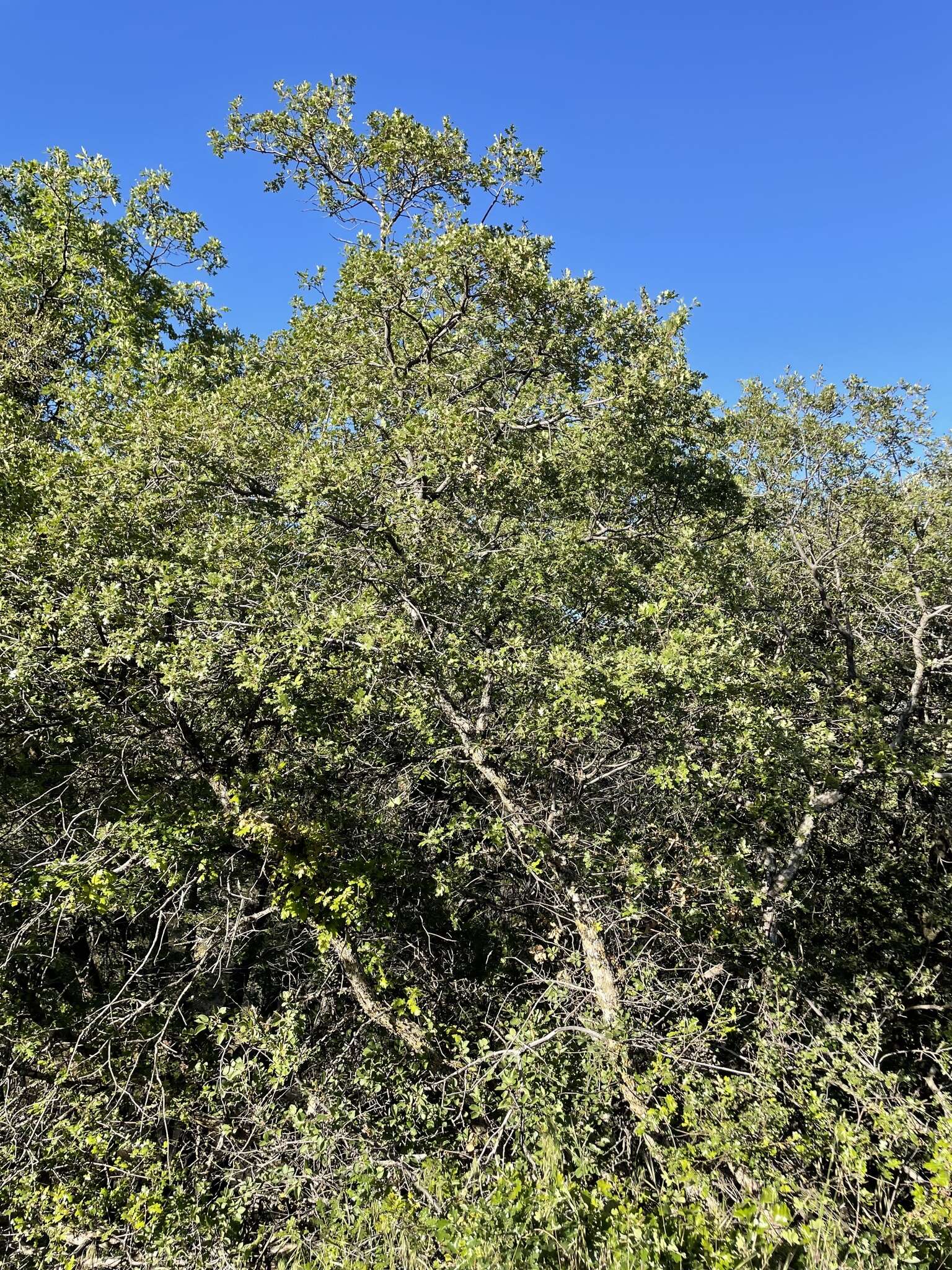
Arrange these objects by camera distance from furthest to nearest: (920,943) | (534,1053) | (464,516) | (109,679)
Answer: (920,943), (464,516), (109,679), (534,1053)

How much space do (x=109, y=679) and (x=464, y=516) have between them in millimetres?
4117

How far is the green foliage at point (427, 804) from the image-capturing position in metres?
5.32

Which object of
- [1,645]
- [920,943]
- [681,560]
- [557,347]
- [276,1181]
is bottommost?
[276,1181]

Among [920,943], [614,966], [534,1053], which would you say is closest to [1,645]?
[534,1053]

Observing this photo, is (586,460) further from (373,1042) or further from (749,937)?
(373,1042)

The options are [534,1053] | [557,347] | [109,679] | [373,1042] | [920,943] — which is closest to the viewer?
[534,1053]

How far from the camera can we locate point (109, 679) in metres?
6.19

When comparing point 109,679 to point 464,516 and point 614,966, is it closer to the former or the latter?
point 464,516

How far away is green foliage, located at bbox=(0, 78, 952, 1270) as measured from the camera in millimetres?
5316

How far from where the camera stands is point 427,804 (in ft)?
22.9

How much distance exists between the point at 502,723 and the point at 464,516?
2.58 metres

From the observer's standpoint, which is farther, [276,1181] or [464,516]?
[464,516]

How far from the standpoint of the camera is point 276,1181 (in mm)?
5840

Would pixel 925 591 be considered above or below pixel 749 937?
above
